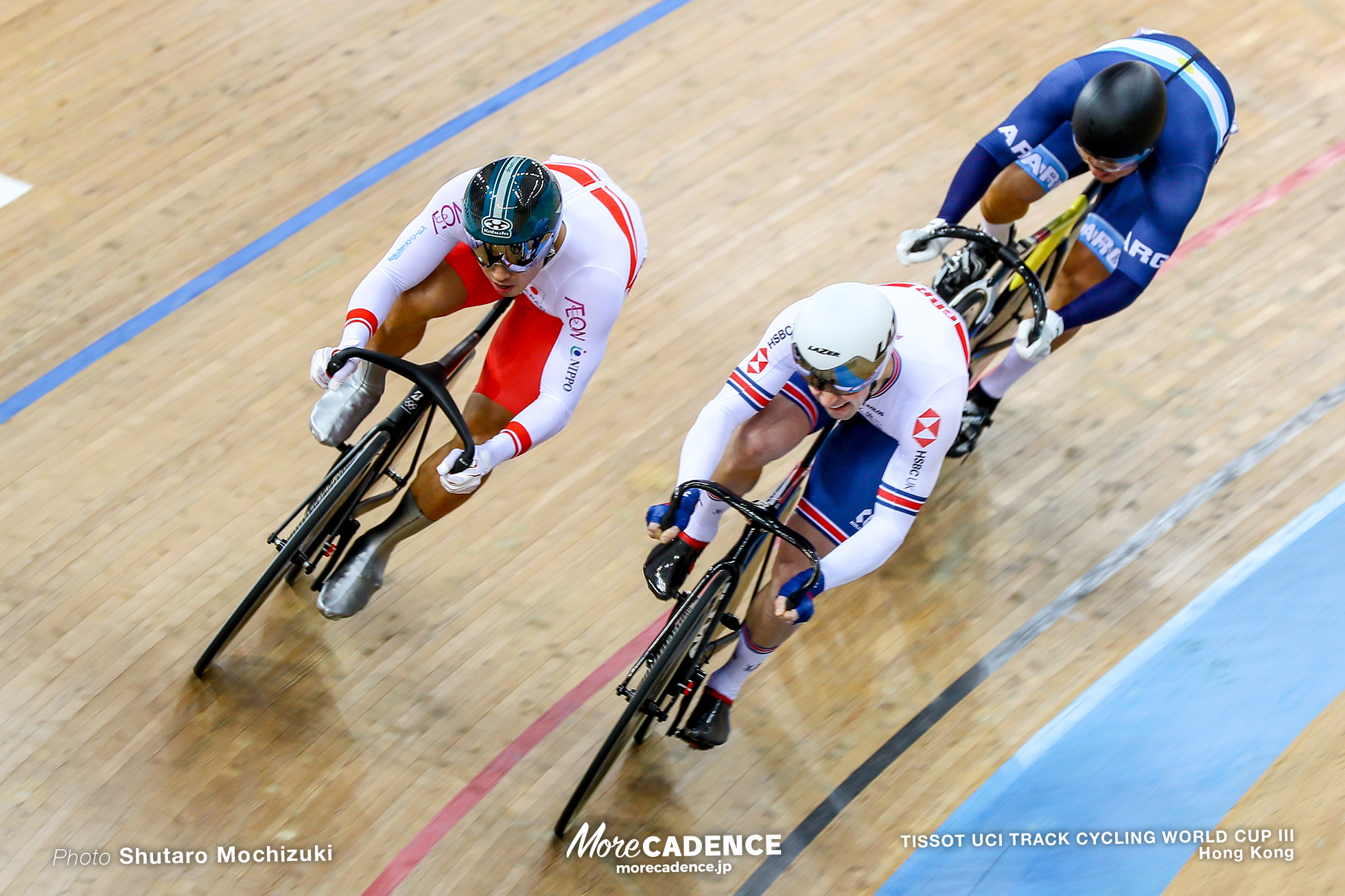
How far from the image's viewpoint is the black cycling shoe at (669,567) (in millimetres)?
2943

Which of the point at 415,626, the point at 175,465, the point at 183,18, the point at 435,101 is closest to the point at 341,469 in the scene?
the point at 415,626

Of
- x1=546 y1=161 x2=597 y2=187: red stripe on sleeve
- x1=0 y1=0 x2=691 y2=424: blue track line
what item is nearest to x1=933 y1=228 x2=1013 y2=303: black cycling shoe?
x1=546 y1=161 x2=597 y2=187: red stripe on sleeve

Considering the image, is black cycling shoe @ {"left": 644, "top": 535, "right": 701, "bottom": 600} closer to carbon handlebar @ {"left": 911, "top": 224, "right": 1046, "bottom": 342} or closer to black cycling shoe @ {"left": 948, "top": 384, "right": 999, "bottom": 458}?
carbon handlebar @ {"left": 911, "top": 224, "right": 1046, "bottom": 342}

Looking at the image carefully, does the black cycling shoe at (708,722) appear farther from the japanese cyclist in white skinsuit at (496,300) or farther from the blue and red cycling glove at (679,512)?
the japanese cyclist in white skinsuit at (496,300)

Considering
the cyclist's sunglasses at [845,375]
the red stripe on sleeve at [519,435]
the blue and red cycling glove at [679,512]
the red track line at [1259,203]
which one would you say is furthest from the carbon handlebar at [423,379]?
the red track line at [1259,203]

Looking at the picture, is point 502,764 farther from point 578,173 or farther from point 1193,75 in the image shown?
point 1193,75

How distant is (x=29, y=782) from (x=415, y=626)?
42.5 inches

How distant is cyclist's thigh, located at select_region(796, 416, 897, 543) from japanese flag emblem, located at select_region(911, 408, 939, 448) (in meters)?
0.23

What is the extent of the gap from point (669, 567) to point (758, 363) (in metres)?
0.54

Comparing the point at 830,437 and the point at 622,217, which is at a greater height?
the point at 622,217

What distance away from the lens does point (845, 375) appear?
2.68 meters

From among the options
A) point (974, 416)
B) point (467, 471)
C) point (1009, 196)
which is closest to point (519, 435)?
point (467, 471)

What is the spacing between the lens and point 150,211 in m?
4.75

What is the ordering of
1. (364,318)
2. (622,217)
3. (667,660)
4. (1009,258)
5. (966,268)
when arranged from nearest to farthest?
(667,660)
(364,318)
(622,217)
(1009,258)
(966,268)
